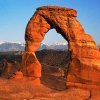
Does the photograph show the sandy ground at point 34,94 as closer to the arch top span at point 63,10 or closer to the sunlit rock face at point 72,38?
the sunlit rock face at point 72,38

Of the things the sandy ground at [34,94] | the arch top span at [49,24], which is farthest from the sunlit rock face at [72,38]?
the sandy ground at [34,94]

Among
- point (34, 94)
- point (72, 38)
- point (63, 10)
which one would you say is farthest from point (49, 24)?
point (34, 94)

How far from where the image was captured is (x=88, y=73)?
24.1 m

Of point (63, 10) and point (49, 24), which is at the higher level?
point (63, 10)

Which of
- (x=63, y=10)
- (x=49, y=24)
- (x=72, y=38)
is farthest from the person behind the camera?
(x=49, y=24)

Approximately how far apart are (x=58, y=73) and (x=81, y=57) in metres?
31.3

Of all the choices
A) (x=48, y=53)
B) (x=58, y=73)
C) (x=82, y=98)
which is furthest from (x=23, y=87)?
(x=48, y=53)

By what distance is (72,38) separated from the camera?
24.7m

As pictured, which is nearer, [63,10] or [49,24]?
[63,10]

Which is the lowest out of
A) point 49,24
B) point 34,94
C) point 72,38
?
point 34,94

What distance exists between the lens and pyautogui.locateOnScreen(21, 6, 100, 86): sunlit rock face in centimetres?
2420

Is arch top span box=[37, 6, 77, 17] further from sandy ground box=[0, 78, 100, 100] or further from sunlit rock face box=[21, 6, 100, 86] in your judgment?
sandy ground box=[0, 78, 100, 100]

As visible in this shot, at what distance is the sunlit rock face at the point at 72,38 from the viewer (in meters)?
24.2

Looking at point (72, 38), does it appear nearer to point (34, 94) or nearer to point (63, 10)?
point (63, 10)
